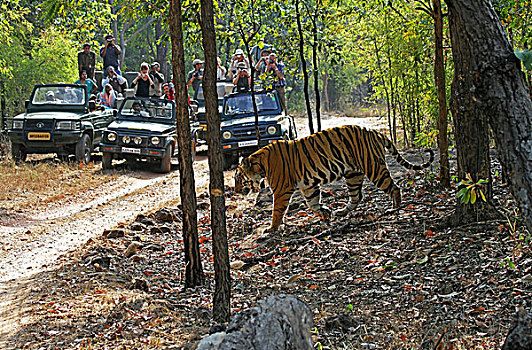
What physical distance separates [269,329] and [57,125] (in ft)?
45.2

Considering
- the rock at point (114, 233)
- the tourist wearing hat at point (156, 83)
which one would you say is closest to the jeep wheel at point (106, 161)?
the tourist wearing hat at point (156, 83)

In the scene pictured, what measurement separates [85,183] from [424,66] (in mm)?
7884

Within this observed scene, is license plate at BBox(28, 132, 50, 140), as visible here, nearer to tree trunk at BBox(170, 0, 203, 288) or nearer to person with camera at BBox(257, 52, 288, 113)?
person with camera at BBox(257, 52, 288, 113)

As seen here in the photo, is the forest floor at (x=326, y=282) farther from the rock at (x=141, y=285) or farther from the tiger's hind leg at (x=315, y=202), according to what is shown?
the tiger's hind leg at (x=315, y=202)

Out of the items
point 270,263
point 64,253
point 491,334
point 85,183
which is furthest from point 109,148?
point 491,334

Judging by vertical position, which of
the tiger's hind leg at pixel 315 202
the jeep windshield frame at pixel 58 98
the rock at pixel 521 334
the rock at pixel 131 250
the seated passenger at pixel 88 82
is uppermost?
the seated passenger at pixel 88 82

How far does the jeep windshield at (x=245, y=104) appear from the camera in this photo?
15.5 meters

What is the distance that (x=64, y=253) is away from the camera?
8375 mm

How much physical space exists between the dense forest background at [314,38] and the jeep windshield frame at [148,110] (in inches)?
66.1

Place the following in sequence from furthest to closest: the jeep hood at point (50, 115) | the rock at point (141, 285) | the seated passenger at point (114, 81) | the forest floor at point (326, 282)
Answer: the seated passenger at point (114, 81) → the jeep hood at point (50, 115) → the rock at point (141, 285) → the forest floor at point (326, 282)

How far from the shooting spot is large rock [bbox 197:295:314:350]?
302 cm

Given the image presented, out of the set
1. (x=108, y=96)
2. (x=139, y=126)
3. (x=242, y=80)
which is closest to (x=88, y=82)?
(x=108, y=96)

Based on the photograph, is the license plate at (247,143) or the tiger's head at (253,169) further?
the license plate at (247,143)

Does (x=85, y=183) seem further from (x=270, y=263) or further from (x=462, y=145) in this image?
(x=462, y=145)
